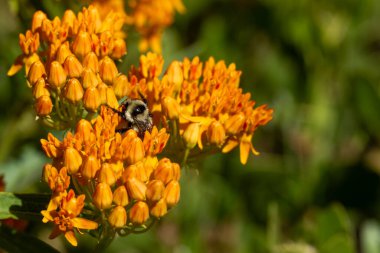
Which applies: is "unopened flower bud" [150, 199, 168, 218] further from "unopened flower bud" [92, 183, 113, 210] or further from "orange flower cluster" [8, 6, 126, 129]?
"orange flower cluster" [8, 6, 126, 129]

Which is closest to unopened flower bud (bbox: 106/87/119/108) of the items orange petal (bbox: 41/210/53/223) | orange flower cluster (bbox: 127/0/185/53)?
orange petal (bbox: 41/210/53/223)

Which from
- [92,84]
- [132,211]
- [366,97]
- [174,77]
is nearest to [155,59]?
[174,77]

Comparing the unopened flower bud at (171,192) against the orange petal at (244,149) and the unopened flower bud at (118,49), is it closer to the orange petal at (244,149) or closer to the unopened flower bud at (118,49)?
the orange petal at (244,149)

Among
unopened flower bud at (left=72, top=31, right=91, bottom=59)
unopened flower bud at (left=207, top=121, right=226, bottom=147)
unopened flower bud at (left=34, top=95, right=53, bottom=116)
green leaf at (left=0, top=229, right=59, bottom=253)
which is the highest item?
unopened flower bud at (left=72, top=31, right=91, bottom=59)

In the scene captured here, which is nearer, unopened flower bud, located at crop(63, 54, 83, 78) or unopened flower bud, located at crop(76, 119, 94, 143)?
unopened flower bud, located at crop(76, 119, 94, 143)

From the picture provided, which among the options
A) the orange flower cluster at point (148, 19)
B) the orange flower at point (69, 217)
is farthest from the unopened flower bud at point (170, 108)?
the orange flower cluster at point (148, 19)

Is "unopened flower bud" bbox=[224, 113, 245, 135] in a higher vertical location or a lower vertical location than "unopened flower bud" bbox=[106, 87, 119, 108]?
higher
